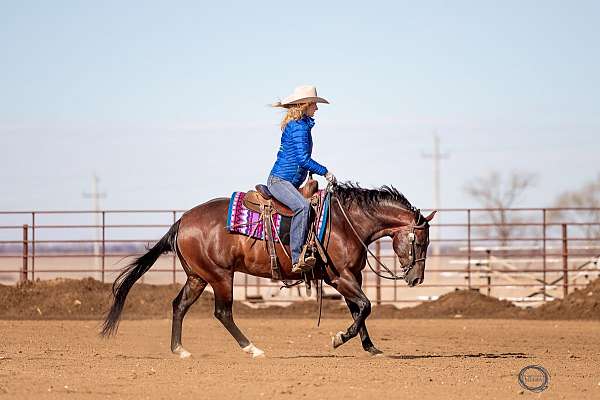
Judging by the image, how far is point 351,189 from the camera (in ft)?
33.6

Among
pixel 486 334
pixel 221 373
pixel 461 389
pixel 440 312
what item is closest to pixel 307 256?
pixel 221 373

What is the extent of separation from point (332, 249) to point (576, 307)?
9.51 metres

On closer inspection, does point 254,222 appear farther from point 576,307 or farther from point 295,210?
point 576,307

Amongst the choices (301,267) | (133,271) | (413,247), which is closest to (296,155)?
(301,267)

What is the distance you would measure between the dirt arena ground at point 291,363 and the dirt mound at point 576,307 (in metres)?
2.39

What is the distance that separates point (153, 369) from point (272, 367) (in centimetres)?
106

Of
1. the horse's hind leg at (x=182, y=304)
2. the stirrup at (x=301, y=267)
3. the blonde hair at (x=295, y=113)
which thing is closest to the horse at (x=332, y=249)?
the horse's hind leg at (x=182, y=304)

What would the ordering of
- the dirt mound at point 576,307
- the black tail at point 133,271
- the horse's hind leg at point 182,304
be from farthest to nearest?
the dirt mound at point 576,307 < the black tail at point 133,271 < the horse's hind leg at point 182,304

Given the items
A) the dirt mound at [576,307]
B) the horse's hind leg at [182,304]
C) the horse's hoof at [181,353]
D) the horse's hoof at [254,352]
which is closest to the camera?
the horse's hoof at [254,352]

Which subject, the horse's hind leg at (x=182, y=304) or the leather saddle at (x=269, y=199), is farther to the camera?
the horse's hind leg at (x=182, y=304)

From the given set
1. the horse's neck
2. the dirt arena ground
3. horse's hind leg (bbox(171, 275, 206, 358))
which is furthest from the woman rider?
the dirt arena ground

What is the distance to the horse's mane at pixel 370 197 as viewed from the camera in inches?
397

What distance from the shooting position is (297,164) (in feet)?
32.2

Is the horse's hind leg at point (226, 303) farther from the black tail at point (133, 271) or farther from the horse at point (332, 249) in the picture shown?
the black tail at point (133, 271)
